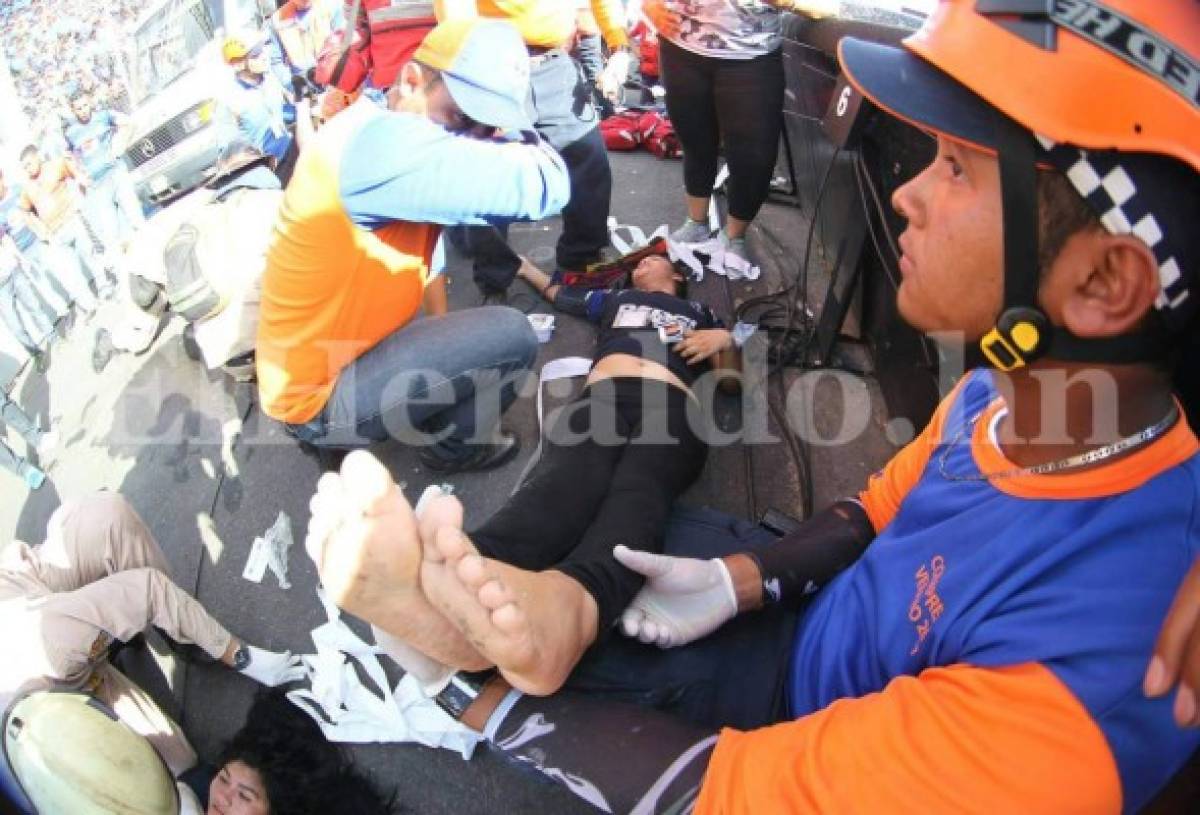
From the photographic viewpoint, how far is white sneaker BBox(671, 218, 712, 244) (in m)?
3.84

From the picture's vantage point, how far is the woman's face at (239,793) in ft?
6.50

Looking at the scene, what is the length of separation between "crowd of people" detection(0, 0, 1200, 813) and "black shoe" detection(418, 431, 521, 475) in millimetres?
158

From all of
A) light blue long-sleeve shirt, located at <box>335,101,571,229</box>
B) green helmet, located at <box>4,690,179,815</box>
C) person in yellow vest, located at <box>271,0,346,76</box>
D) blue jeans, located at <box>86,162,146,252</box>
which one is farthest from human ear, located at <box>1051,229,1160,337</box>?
person in yellow vest, located at <box>271,0,346,76</box>

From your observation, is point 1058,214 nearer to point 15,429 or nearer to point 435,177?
point 435,177

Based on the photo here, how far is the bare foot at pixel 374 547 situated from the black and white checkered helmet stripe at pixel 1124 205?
3.47 feet

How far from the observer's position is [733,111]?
10.2 ft

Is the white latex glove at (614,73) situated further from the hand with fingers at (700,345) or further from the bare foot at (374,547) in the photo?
the bare foot at (374,547)

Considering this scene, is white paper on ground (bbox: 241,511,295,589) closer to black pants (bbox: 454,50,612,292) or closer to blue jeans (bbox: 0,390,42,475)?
blue jeans (bbox: 0,390,42,475)

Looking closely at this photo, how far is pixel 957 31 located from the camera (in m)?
1.01

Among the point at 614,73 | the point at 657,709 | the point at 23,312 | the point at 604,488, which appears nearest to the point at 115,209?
the point at 23,312

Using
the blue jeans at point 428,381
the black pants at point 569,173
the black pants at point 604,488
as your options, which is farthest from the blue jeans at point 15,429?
the black pants at point 604,488

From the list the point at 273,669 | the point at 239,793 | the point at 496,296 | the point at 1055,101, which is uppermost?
the point at 1055,101

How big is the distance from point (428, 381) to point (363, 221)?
0.60m

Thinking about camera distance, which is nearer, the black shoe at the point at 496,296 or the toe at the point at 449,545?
Result: the toe at the point at 449,545
